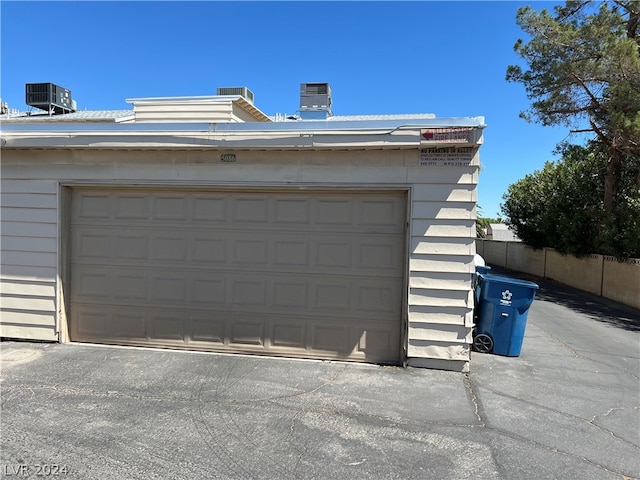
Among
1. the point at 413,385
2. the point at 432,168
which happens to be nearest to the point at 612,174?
the point at 432,168

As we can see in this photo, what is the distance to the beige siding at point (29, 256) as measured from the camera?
19.5 ft

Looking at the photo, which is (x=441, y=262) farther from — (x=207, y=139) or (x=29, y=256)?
(x=29, y=256)

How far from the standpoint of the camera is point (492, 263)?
1099 inches

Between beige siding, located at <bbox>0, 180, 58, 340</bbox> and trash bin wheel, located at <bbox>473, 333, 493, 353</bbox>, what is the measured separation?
5.86 m

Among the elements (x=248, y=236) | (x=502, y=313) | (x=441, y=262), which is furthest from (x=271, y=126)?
(x=502, y=313)

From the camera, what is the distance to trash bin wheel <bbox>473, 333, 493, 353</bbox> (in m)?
6.12

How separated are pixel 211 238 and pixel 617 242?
1273cm

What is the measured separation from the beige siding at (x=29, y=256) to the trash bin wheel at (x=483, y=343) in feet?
19.2

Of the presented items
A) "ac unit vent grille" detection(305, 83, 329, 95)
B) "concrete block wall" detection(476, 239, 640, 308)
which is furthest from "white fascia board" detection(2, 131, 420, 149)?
"concrete block wall" detection(476, 239, 640, 308)

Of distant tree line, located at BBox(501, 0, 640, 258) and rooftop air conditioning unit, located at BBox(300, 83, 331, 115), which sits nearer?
rooftop air conditioning unit, located at BBox(300, 83, 331, 115)

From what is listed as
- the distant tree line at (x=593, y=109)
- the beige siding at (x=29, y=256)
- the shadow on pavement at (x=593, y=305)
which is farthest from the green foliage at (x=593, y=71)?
the beige siding at (x=29, y=256)

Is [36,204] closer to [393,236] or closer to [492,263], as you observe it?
[393,236]

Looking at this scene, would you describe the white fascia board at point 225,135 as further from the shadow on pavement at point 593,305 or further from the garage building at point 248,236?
the shadow on pavement at point 593,305

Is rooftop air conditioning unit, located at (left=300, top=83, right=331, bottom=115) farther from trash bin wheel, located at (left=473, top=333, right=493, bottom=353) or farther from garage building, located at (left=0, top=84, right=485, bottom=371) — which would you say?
trash bin wheel, located at (left=473, top=333, right=493, bottom=353)
